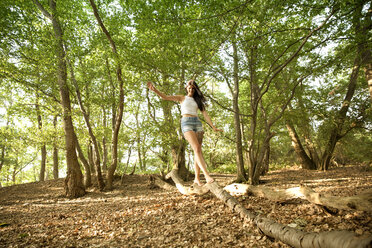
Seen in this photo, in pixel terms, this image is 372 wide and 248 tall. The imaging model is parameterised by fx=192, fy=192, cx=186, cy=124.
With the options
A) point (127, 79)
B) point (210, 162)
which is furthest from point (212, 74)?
point (210, 162)

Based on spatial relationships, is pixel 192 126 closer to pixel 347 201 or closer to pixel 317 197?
pixel 317 197

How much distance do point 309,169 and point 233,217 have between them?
10.6 m

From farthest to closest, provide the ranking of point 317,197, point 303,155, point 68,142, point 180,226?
point 303,155 → point 68,142 → point 180,226 → point 317,197

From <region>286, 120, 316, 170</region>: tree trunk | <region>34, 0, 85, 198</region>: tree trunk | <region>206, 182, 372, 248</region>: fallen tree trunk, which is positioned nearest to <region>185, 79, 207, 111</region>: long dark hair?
<region>206, 182, 372, 248</region>: fallen tree trunk

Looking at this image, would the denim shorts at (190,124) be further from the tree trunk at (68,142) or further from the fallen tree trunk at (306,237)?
the tree trunk at (68,142)

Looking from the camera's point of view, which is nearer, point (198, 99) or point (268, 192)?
point (268, 192)

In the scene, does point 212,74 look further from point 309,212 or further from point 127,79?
point 309,212

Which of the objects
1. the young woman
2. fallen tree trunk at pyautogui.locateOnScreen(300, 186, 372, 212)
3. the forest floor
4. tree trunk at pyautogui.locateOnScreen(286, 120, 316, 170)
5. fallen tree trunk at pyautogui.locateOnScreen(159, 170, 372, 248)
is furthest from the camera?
tree trunk at pyautogui.locateOnScreen(286, 120, 316, 170)

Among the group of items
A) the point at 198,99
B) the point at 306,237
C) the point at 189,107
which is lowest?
the point at 306,237

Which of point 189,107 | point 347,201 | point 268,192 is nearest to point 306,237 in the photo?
point 347,201

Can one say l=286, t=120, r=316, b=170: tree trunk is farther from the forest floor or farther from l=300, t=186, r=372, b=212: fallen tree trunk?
l=300, t=186, r=372, b=212: fallen tree trunk

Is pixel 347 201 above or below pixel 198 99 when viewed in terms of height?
below

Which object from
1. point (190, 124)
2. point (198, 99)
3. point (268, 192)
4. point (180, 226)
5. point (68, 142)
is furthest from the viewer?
point (68, 142)

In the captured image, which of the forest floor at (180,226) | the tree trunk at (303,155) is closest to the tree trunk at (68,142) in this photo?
the forest floor at (180,226)
